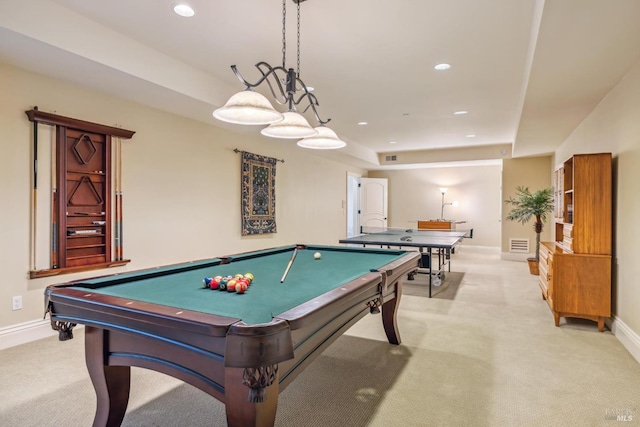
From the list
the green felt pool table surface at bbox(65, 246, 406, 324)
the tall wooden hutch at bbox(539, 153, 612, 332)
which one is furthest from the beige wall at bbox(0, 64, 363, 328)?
the tall wooden hutch at bbox(539, 153, 612, 332)

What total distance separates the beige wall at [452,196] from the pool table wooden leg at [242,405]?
911 centimetres

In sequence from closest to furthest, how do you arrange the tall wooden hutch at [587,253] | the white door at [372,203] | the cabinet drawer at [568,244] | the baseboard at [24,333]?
the baseboard at [24,333] → the tall wooden hutch at [587,253] → the cabinet drawer at [568,244] → the white door at [372,203]

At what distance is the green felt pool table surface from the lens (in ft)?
4.76

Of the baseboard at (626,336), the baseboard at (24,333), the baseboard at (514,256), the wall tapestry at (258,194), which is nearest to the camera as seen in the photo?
the baseboard at (626,336)

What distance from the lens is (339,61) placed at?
3406mm

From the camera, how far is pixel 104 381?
168 centimetres

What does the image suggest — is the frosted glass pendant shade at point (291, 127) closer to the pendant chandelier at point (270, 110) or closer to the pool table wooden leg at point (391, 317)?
the pendant chandelier at point (270, 110)

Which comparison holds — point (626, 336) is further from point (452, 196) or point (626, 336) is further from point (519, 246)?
point (452, 196)

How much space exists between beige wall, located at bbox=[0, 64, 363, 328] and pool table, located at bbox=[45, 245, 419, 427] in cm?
171

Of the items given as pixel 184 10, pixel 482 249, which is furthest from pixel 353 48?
pixel 482 249

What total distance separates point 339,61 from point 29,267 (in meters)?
3.30

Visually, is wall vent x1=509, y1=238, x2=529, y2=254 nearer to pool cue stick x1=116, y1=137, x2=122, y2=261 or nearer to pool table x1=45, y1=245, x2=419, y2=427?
pool table x1=45, y1=245, x2=419, y2=427

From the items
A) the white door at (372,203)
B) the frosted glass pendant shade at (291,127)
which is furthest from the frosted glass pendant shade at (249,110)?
the white door at (372,203)

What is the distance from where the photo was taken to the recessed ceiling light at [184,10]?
2494 mm
